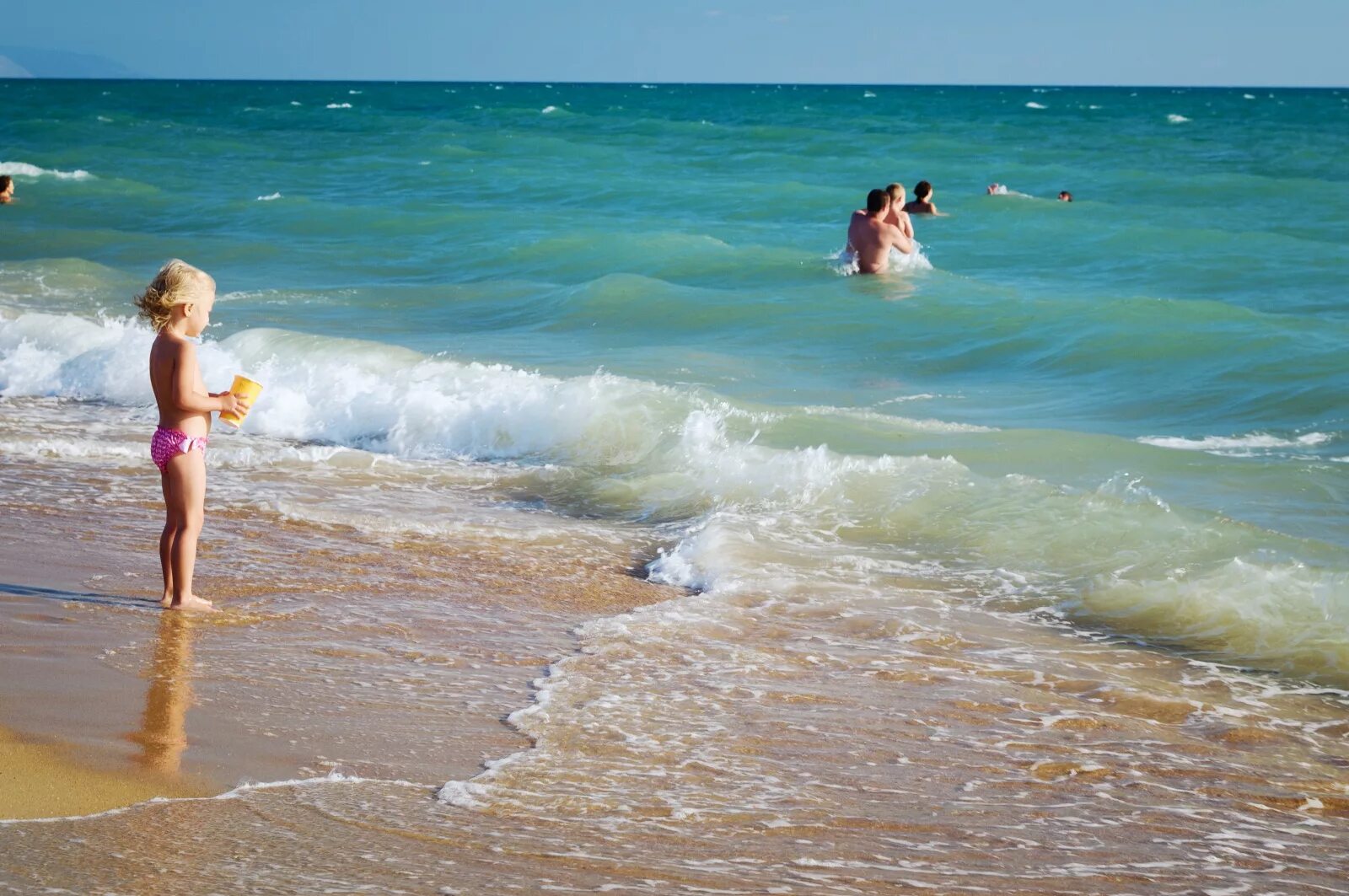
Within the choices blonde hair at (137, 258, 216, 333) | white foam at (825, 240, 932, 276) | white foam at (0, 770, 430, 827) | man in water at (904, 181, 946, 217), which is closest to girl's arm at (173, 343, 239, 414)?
blonde hair at (137, 258, 216, 333)

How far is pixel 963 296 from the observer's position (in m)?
14.9

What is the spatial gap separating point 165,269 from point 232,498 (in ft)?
8.31

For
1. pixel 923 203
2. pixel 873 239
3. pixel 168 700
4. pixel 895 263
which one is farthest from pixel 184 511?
pixel 923 203

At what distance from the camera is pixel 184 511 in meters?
4.96

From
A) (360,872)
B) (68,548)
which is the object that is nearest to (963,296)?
(68,548)

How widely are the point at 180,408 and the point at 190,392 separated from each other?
8 centimetres

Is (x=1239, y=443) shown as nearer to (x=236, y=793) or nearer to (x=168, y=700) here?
(x=168, y=700)

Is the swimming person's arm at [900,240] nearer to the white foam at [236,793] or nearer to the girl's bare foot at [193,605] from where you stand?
the girl's bare foot at [193,605]

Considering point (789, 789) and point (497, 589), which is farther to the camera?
point (497, 589)

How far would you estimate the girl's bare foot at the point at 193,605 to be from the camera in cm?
498

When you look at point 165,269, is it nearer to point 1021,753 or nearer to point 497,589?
point 497,589

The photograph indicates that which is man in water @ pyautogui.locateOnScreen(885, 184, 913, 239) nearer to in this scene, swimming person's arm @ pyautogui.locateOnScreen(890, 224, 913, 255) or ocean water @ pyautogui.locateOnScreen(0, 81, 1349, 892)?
swimming person's arm @ pyautogui.locateOnScreen(890, 224, 913, 255)

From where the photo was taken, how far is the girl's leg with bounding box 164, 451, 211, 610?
16.3ft

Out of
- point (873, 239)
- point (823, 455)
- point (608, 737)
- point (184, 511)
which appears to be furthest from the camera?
point (873, 239)
